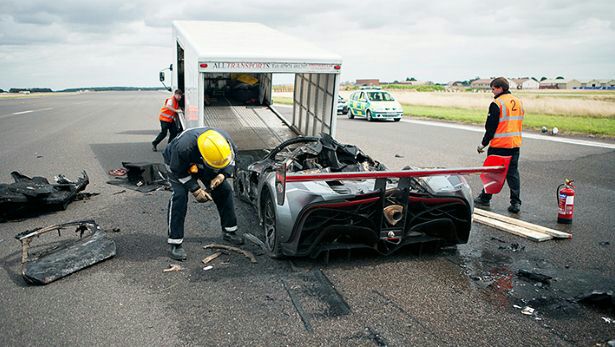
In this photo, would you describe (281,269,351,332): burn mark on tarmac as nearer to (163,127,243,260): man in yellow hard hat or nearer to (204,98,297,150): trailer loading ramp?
(163,127,243,260): man in yellow hard hat

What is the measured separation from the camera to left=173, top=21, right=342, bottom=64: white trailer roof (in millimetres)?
8312

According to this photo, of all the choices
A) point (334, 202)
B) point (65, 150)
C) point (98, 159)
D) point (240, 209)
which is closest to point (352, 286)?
point (334, 202)

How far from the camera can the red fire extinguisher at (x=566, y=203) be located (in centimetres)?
629

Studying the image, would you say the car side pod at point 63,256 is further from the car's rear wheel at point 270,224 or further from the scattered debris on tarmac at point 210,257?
the car's rear wheel at point 270,224

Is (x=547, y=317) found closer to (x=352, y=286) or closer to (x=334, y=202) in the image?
(x=352, y=286)

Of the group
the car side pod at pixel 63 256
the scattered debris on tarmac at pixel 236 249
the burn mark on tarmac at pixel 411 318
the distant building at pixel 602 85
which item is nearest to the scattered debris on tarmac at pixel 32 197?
the car side pod at pixel 63 256

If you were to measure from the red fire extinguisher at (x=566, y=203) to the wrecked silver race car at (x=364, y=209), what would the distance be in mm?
1658

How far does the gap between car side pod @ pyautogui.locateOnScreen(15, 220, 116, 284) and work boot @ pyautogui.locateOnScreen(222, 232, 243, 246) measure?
47.8 inches

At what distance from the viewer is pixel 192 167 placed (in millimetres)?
4977

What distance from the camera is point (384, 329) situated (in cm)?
350

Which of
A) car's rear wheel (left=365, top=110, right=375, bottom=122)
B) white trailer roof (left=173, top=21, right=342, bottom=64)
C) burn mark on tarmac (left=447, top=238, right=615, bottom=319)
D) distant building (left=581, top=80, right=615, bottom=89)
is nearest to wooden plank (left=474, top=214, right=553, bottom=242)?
burn mark on tarmac (left=447, top=238, right=615, bottom=319)

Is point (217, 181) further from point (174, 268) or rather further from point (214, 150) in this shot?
point (174, 268)

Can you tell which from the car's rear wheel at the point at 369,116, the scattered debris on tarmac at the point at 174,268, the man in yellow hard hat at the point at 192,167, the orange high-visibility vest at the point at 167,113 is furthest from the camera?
the car's rear wheel at the point at 369,116

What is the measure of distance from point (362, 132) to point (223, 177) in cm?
1389
